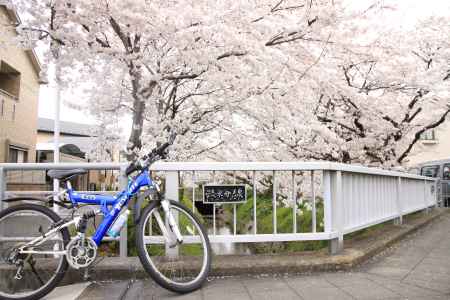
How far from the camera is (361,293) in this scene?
9.40 ft

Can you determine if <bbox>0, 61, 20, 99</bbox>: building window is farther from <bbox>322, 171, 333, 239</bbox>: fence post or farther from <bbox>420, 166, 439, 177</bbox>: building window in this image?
<bbox>420, 166, 439, 177</bbox>: building window

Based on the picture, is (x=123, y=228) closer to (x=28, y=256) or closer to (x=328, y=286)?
(x=28, y=256)

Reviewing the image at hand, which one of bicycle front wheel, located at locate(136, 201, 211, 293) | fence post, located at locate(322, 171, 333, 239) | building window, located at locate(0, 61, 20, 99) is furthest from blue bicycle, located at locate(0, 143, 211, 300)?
building window, located at locate(0, 61, 20, 99)

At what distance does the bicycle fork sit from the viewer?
3029 millimetres

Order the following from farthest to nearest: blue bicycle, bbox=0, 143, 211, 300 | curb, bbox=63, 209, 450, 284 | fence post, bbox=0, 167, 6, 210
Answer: fence post, bbox=0, 167, 6, 210 < curb, bbox=63, 209, 450, 284 < blue bicycle, bbox=0, 143, 211, 300

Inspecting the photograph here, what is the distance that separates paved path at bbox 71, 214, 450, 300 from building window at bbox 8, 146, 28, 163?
36.1ft

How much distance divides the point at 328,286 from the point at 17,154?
504 inches

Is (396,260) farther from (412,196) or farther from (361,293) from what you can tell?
(412,196)

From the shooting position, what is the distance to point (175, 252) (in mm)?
3326

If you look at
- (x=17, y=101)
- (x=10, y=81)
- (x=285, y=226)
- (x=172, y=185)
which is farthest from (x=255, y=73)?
(x=10, y=81)

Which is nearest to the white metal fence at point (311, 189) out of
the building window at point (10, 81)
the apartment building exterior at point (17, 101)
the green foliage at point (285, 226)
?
the green foliage at point (285, 226)

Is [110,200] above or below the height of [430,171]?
below

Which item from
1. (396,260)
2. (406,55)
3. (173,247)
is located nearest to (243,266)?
(173,247)

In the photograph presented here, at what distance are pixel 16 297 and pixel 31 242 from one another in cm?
42
